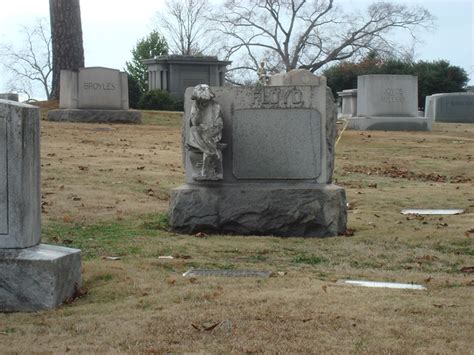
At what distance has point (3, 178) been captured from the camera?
625 centimetres

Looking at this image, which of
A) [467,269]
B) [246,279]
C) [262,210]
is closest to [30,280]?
[246,279]

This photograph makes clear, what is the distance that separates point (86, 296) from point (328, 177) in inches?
167

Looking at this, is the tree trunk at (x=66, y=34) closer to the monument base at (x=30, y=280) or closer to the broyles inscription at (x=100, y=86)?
the broyles inscription at (x=100, y=86)

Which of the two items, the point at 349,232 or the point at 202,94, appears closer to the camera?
the point at 202,94

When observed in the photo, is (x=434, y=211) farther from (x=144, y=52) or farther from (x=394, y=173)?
(x=144, y=52)

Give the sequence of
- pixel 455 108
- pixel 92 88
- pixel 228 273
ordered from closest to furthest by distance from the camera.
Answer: pixel 228 273, pixel 92 88, pixel 455 108

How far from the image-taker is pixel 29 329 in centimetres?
561

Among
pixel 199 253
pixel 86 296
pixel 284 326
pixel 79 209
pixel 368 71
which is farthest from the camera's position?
pixel 368 71

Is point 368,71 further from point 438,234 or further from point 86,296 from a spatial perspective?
point 86,296

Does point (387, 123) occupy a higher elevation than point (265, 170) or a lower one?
higher

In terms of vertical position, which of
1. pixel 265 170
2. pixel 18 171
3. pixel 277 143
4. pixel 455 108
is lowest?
pixel 265 170

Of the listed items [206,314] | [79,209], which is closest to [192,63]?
[79,209]

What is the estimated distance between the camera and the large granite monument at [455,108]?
33656 mm

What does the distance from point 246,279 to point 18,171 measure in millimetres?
1914
